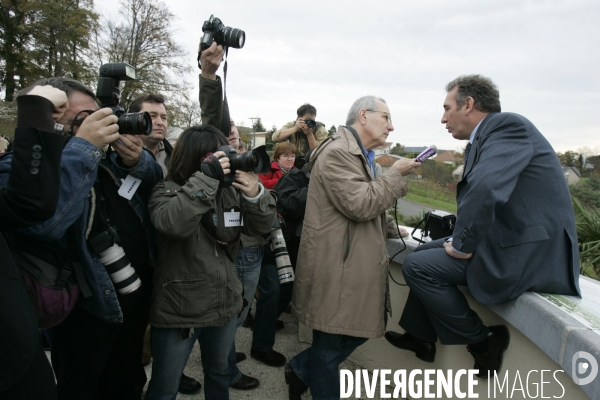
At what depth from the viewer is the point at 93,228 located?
171 centimetres

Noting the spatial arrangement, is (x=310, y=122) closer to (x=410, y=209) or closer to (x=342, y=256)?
(x=342, y=256)

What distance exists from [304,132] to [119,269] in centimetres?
301

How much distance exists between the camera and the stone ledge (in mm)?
1424

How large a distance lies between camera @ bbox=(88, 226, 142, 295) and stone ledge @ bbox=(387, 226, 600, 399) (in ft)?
5.68

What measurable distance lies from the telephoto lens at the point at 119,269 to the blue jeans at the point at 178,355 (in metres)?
0.32

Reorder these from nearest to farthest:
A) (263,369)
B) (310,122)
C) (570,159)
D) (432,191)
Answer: (263,369) < (310,122) < (432,191) < (570,159)

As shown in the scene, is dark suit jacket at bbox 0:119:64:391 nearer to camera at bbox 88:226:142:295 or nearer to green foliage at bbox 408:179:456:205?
camera at bbox 88:226:142:295

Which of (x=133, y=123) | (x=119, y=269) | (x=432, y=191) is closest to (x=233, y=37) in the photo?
(x=133, y=123)

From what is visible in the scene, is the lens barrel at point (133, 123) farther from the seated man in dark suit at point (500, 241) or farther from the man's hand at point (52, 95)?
the seated man in dark suit at point (500, 241)

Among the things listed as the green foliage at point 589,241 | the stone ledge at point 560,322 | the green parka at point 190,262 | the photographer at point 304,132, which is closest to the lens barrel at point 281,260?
the green parka at point 190,262

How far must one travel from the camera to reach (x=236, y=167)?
6.29 ft

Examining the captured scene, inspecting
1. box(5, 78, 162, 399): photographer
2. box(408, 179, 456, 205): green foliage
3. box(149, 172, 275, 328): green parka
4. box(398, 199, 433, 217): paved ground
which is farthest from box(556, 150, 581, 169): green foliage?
box(5, 78, 162, 399): photographer

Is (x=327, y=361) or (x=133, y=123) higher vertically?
(x=133, y=123)

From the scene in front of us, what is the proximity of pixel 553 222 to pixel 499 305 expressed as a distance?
49 cm
